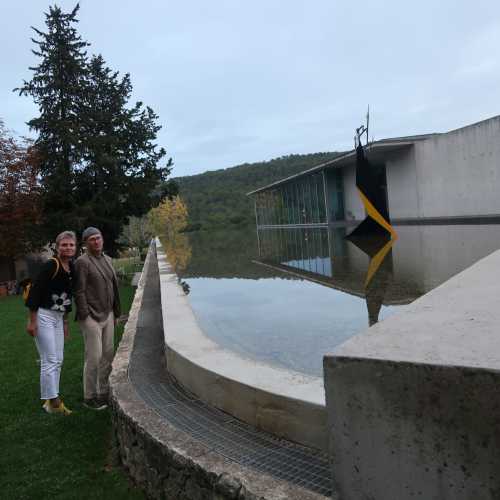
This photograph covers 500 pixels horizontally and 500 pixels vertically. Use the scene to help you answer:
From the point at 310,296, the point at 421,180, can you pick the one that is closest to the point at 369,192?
the point at 310,296

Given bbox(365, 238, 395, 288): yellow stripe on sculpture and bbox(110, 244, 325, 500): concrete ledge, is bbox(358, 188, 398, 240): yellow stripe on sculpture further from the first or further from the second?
bbox(110, 244, 325, 500): concrete ledge

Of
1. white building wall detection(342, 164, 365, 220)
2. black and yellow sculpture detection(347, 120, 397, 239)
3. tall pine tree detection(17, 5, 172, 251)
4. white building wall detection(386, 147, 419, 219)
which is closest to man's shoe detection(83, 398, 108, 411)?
black and yellow sculpture detection(347, 120, 397, 239)

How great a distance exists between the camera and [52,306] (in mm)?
4598

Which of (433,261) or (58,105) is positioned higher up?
(58,105)

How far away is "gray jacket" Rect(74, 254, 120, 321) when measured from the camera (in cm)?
466

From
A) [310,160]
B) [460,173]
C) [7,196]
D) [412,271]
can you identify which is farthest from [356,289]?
[310,160]

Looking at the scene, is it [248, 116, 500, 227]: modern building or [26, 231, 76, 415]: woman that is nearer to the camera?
[26, 231, 76, 415]: woman

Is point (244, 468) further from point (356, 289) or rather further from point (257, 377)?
point (356, 289)

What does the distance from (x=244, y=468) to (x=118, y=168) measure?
2335cm

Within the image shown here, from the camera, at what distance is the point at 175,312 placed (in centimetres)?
563

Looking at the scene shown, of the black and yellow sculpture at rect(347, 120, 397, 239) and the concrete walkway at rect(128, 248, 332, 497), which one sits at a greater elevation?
the black and yellow sculpture at rect(347, 120, 397, 239)

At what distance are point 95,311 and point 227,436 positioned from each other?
91.3 inches

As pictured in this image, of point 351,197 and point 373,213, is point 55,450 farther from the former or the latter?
point 351,197

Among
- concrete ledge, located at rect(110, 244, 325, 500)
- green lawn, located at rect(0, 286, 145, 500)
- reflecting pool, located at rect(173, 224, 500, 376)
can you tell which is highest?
reflecting pool, located at rect(173, 224, 500, 376)
